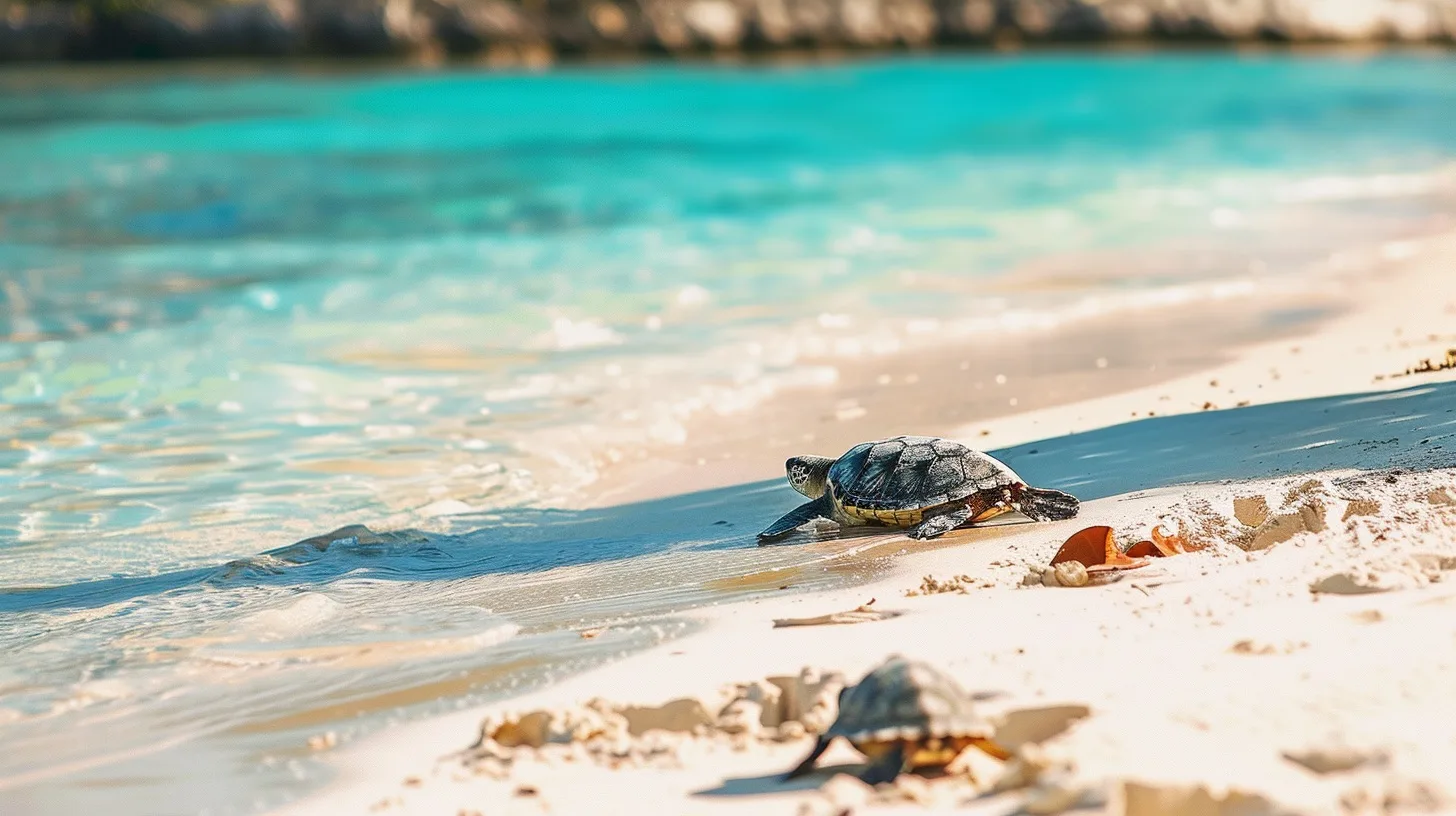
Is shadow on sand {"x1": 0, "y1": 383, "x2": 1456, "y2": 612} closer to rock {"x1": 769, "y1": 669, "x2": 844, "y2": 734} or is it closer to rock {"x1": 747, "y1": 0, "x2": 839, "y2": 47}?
rock {"x1": 769, "y1": 669, "x2": 844, "y2": 734}

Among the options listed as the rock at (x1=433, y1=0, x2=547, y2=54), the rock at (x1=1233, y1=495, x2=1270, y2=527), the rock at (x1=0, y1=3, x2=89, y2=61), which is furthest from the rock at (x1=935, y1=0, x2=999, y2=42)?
the rock at (x1=1233, y1=495, x2=1270, y2=527)

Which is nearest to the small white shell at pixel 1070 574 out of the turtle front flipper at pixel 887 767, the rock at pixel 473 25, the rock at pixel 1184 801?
the turtle front flipper at pixel 887 767

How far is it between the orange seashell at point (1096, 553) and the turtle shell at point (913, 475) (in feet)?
2.69

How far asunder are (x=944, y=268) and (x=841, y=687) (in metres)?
9.40

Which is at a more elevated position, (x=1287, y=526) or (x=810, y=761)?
(x=1287, y=526)

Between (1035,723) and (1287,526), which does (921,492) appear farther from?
(1035,723)

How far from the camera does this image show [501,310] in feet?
35.8

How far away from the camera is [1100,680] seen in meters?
3.33

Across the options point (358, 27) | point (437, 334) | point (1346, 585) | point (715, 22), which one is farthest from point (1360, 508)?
point (715, 22)

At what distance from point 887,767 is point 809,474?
286 centimetres

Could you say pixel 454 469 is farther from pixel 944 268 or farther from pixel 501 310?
pixel 944 268

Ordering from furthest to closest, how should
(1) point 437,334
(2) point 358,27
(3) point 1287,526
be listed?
(2) point 358,27 < (1) point 437,334 < (3) point 1287,526

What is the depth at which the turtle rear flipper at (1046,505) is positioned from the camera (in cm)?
507

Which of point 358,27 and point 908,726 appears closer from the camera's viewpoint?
point 908,726
